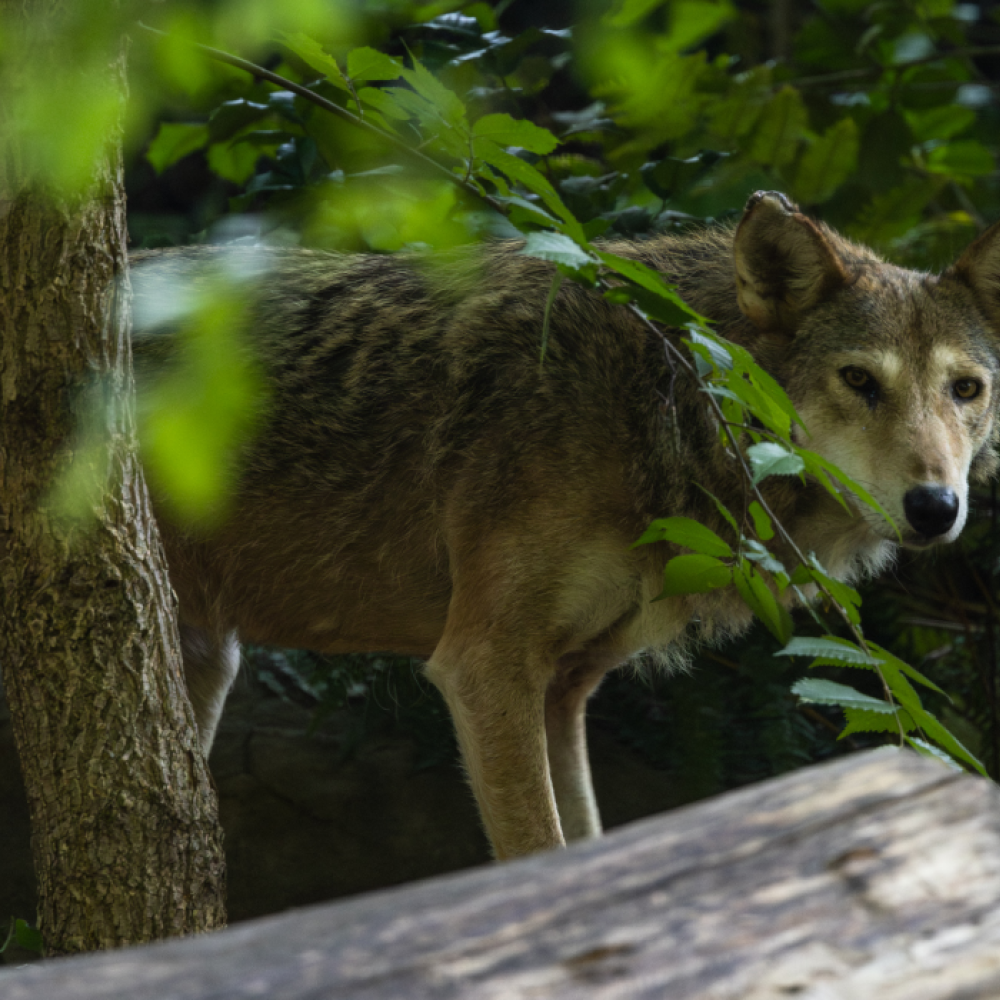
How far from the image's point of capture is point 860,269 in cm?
353

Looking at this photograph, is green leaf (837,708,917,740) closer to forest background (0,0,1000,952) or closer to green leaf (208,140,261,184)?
forest background (0,0,1000,952)

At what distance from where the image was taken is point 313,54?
1688mm

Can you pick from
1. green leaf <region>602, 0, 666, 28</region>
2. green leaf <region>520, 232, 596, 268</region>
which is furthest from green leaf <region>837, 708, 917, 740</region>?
green leaf <region>602, 0, 666, 28</region>

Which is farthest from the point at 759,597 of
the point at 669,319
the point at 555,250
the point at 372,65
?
the point at 372,65

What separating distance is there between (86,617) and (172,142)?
2836 mm

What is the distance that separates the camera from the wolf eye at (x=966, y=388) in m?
3.35

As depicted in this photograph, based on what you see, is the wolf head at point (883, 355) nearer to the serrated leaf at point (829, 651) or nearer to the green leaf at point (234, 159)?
the serrated leaf at point (829, 651)

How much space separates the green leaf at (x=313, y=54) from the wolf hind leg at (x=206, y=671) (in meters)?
2.51

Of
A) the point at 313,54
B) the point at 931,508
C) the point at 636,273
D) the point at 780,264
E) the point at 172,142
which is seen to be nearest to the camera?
the point at 313,54

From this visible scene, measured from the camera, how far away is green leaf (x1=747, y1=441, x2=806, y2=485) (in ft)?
6.43

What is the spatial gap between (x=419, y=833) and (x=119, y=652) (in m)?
2.79

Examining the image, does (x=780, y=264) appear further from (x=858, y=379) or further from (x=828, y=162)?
(x=828, y=162)

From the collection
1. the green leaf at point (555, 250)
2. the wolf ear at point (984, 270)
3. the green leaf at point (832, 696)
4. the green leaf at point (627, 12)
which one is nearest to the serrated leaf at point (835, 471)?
the green leaf at point (832, 696)

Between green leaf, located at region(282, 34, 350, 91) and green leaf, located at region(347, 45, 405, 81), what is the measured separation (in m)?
0.02
